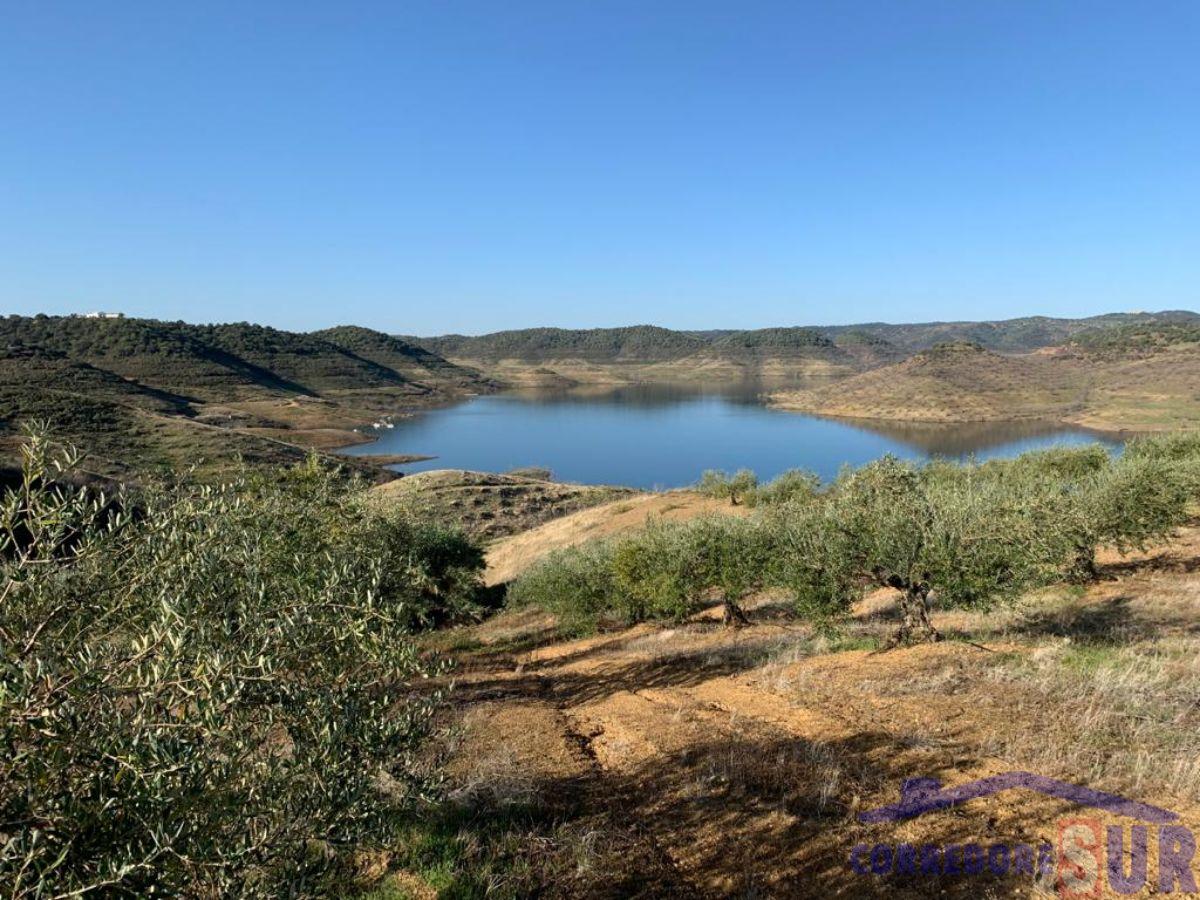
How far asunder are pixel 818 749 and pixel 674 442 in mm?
134111

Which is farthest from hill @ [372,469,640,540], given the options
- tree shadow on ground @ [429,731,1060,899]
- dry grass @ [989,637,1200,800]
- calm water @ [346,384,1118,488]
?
dry grass @ [989,637,1200,800]

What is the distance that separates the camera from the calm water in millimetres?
110875

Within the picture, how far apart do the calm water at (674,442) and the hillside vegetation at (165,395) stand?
56.1 feet

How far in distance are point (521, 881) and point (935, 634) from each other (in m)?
11.8

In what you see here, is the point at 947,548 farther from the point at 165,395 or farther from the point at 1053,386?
the point at 1053,386

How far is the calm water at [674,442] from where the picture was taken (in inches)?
4365

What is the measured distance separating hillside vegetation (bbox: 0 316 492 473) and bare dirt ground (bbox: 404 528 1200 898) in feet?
129

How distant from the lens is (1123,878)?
5.47 m

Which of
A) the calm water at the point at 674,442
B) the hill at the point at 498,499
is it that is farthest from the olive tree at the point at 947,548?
the calm water at the point at 674,442

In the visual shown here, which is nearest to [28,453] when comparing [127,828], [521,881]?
[127,828]

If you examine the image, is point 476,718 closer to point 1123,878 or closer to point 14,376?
point 1123,878

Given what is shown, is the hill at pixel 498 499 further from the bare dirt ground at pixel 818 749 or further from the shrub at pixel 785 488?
the bare dirt ground at pixel 818 749

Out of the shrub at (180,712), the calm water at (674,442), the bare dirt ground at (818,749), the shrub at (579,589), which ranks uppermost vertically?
the shrub at (180,712)

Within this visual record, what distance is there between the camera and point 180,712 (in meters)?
4.20
